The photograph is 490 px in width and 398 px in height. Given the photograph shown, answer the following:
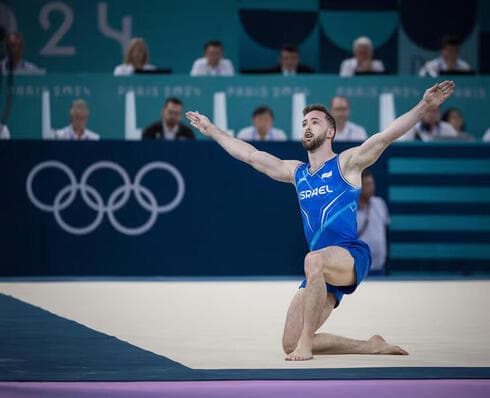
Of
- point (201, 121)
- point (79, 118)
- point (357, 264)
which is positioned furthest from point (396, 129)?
point (79, 118)

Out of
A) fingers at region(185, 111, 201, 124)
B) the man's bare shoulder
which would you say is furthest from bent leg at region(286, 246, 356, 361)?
fingers at region(185, 111, 201, 124)

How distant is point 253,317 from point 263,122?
192 inches

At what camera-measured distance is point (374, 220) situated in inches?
554

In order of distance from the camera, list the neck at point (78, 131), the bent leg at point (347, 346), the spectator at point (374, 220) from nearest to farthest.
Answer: the bent leg at point (347, 346) < the spectator at point (374, 220) < the neck at point (78, 131)

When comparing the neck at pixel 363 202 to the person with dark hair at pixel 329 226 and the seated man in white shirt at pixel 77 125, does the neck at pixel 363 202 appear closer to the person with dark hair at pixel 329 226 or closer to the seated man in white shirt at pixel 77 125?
the seated man in white shirt at pixel 77 125

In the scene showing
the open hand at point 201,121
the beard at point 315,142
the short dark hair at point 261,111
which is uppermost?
the short dark hair at point 261,111

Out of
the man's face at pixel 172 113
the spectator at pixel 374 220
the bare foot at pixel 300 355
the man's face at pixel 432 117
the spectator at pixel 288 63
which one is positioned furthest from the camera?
the spectator at pixel 288 63

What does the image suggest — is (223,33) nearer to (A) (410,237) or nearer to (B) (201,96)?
(B) (201,96)

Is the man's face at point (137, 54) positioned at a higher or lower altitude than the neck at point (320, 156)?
higher

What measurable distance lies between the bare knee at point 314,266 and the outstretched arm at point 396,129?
76 cm

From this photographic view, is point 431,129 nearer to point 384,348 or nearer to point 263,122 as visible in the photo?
point 263,122

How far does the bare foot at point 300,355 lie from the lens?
693 cm

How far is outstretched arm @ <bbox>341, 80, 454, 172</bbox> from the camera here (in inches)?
288

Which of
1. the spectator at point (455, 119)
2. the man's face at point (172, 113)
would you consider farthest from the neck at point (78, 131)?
the spectator at point (455, 119)
